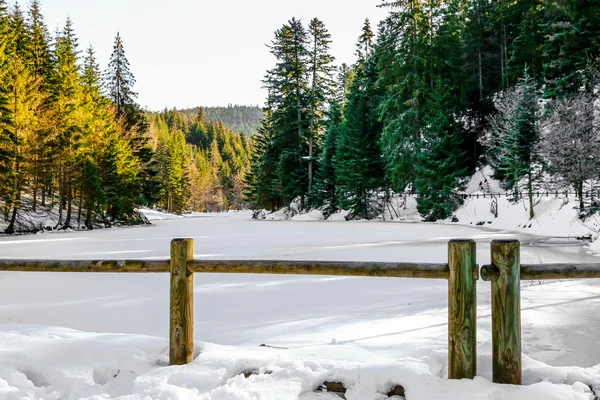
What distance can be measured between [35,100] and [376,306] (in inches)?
1039

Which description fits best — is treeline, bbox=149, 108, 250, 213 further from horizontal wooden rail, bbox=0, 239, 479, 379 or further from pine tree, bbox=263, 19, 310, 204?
horizontal wooden rail, bbox=0, 239, 479, 379

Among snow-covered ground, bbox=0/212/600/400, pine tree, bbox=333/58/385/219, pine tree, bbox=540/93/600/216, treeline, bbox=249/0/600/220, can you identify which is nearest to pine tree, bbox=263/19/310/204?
treeline, bbox=249/0/600/220

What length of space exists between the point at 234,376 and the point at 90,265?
150 cm

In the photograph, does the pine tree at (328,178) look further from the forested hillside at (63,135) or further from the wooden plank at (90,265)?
the wooden plank at (90,265)

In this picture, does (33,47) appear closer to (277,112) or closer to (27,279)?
(277,112)

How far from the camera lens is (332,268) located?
10.5 feet

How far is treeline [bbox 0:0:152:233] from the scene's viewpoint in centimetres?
2294

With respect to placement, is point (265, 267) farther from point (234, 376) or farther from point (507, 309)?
point (507, 309)

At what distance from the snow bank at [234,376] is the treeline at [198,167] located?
48518 mm

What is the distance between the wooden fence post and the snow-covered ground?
13 centimetres

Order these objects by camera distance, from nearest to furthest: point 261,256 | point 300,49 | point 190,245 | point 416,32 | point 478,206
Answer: point 190,245, point 261,256, point 478,206, point 416,32, point 300,49

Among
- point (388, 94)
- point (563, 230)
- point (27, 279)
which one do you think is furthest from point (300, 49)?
point (27, 279)

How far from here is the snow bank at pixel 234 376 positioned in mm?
2955

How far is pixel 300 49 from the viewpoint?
4300cm
